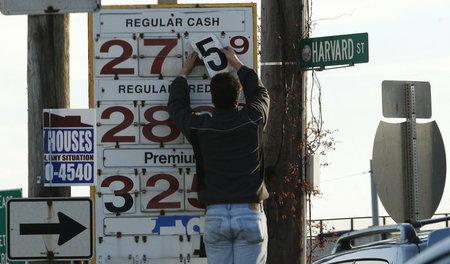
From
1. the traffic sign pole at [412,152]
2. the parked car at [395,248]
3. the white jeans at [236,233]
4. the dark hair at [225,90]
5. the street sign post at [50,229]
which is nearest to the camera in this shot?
the parked car at [395,248]

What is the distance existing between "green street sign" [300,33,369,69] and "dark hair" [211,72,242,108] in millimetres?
3232

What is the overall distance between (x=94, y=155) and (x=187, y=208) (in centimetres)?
127

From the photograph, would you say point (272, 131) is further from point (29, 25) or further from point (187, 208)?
point (29, 25)

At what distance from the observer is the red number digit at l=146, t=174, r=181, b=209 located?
886cm

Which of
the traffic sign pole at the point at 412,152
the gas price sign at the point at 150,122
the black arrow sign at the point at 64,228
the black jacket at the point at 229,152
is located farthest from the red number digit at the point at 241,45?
the traffic sign pole at the point at 412,152

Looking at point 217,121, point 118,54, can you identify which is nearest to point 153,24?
point 118,54

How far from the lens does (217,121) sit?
26.7 feet

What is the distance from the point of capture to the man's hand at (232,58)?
344 inches

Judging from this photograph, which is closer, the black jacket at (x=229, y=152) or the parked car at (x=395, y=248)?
the parked car at (x=395, y=248)

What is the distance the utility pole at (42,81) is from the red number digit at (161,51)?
3.78ft

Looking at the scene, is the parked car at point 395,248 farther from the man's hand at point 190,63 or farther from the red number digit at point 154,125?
the man's hand at point 190,63

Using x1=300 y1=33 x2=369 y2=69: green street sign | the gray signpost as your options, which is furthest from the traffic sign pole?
x1=300 y1=33 x2=369 y2=69: green street sign

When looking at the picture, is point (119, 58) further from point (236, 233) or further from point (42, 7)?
point (236, 233)

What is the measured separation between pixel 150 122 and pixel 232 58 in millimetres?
861
